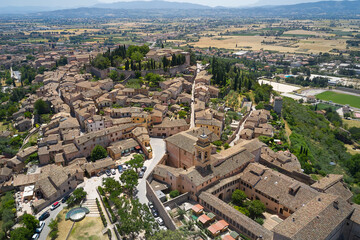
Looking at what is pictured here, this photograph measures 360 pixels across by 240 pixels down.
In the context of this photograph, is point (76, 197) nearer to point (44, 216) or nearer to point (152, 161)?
point (44, 216)

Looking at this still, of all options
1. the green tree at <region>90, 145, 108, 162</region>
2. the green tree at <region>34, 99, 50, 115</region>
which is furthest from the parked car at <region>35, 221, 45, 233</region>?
the green tree at <region>34, 99, 50, 115</region>

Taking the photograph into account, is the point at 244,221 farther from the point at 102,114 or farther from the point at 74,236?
the point at 102,114

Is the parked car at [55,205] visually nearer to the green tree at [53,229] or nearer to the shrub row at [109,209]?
the green tree at [53,229]

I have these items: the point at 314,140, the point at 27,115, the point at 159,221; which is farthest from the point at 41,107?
the point at 314,140

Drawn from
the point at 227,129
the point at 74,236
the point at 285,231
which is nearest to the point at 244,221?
the point at 285,231

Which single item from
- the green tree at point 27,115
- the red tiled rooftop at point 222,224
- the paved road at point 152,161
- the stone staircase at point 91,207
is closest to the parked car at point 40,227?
the stone staircase at point 91,207
